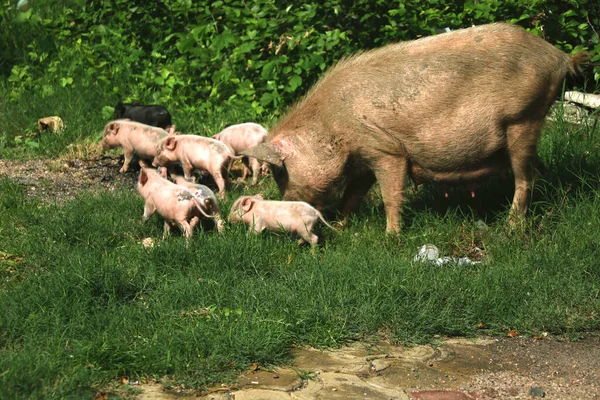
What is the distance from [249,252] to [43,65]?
20.2 feet

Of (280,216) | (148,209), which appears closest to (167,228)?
(148,209)

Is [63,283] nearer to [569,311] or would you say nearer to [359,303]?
[359,303]

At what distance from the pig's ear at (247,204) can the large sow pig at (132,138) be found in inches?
70.0

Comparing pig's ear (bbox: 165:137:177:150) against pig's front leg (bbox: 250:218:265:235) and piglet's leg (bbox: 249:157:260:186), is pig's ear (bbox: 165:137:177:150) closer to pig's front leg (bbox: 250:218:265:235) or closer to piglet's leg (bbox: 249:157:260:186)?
piglet's leg (bbox: 249:157:260:186)

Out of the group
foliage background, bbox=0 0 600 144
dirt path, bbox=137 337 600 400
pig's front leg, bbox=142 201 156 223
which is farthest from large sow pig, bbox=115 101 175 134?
dirt path, bbox=137 337 600 400

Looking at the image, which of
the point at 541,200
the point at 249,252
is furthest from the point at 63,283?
the point at 541,200

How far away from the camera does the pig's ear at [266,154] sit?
7.04 metres

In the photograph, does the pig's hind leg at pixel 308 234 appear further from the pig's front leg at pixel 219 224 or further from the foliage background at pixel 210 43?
the foliage background at pixel 210 43

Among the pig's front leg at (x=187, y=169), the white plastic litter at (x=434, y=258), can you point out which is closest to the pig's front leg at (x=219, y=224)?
the pig's front leg at (x=187, y=169)

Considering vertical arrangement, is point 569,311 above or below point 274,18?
below

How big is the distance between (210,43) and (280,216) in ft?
14.6

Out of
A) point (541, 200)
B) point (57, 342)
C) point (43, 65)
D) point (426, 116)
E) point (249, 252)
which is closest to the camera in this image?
point (57, 342)

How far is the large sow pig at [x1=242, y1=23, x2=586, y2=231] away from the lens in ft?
22.2

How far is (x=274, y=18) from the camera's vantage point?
32.0 ft
